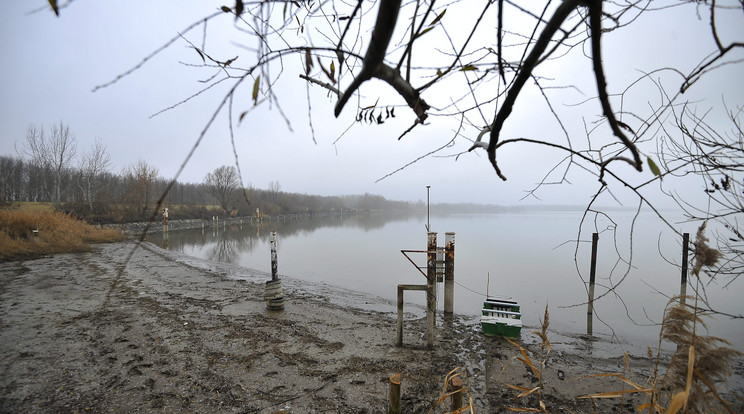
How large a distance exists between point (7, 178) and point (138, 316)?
46.4m

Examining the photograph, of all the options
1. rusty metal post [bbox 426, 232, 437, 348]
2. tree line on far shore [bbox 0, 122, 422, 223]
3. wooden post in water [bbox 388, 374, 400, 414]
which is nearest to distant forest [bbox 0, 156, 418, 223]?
tree line on far shore [bbox 0, 122, 422, 223]

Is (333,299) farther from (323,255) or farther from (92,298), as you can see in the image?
(323,255)

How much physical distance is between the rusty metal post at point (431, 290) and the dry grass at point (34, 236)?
1661 centimetres

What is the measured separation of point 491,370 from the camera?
5.34m

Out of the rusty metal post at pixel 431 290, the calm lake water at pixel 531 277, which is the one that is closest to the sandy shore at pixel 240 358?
Result: the rusty metal post at pixel 431 290

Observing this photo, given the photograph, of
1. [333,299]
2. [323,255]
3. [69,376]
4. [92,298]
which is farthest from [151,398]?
[323,255]

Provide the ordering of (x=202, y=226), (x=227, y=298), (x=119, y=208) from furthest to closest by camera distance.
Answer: (x=202, y=226), (x=119, y=208), (x=227, y=298)

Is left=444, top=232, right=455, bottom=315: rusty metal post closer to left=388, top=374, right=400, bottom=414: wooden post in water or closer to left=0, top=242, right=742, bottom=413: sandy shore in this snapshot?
left=0, top=242, right=742, bottom=413: sandy shore

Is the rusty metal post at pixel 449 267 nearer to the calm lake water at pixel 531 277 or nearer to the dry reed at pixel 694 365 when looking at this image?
the calm lake water at pixel 531 277

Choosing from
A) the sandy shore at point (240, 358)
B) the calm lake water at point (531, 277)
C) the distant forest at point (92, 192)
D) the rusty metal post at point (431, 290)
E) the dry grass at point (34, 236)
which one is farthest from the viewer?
the distant forest at point (92, 192)

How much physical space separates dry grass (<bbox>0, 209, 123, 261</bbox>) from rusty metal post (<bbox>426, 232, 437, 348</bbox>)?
54.5ft

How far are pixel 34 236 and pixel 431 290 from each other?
19.9 m

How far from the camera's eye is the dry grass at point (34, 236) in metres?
13.2

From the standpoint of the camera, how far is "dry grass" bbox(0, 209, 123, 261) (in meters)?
→ 13.2
